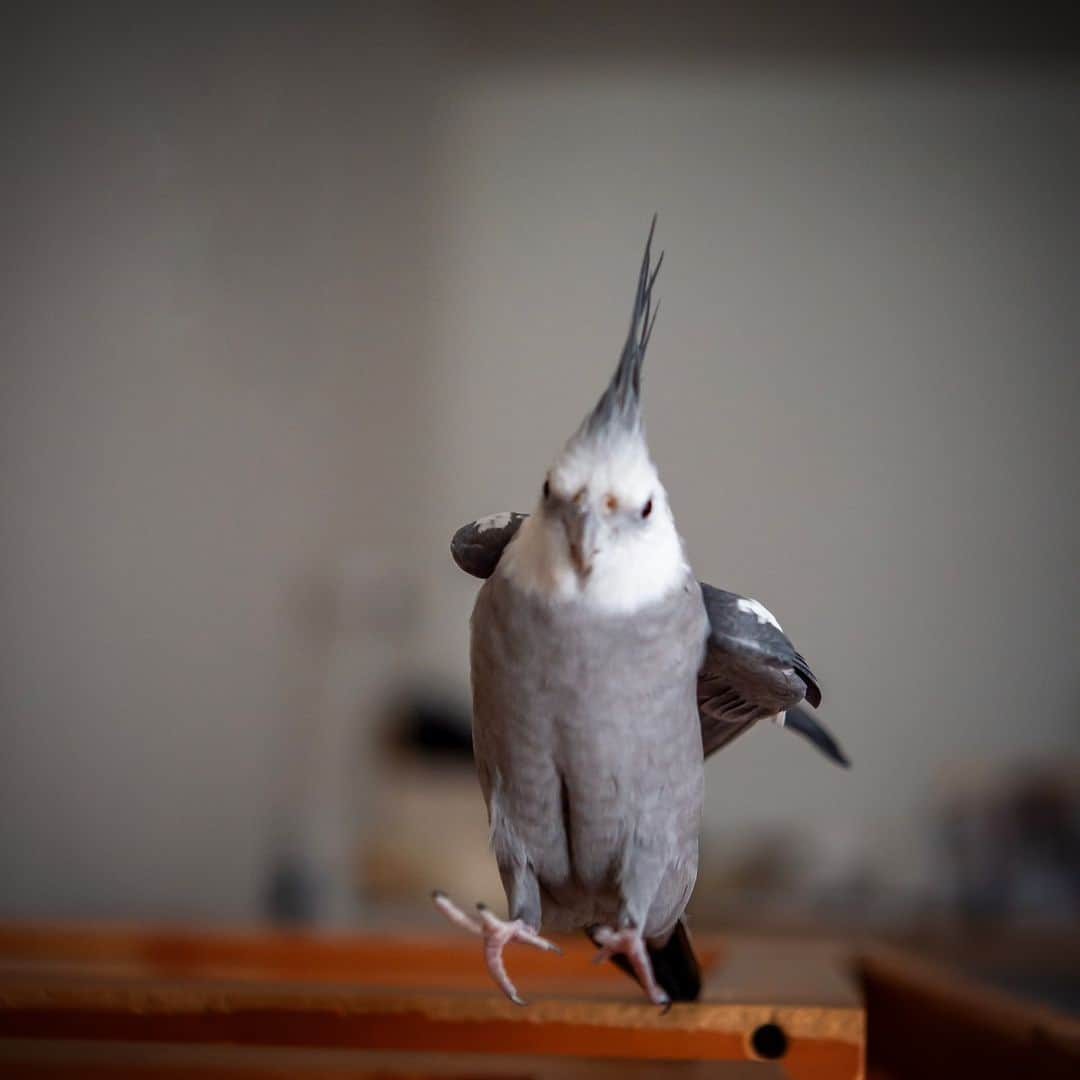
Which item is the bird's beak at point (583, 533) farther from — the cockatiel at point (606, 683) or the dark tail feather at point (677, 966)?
the dark tail feather at point (677, 966)

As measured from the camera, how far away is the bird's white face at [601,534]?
693 mm

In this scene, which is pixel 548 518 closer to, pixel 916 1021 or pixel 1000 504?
pixel 916 1021

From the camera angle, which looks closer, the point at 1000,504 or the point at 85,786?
the point at 85,786

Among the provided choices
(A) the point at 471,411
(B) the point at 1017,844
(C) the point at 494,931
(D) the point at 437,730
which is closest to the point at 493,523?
(C) the point at 494,931

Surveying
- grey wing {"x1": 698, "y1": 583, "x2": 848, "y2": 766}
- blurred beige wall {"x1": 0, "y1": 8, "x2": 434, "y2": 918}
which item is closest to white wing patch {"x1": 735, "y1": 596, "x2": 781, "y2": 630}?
grey wing {"x1": 698, "y1": 583, "x2": 848, "y2": 766}

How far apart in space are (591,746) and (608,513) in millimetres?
147

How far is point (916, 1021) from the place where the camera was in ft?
3.73

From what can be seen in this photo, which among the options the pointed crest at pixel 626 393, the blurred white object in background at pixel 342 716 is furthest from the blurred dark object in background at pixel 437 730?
the pointed crest at pixel 626 393

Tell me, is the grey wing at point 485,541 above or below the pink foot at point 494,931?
above

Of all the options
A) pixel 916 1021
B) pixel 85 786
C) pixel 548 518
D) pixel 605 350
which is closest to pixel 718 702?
pixel 548 518

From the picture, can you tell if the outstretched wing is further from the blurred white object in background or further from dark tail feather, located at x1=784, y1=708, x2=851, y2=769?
the blurred white object in background

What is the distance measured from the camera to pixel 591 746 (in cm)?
72

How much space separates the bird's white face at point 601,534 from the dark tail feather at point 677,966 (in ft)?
0.86

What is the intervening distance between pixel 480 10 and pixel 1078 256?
87.7 inches
